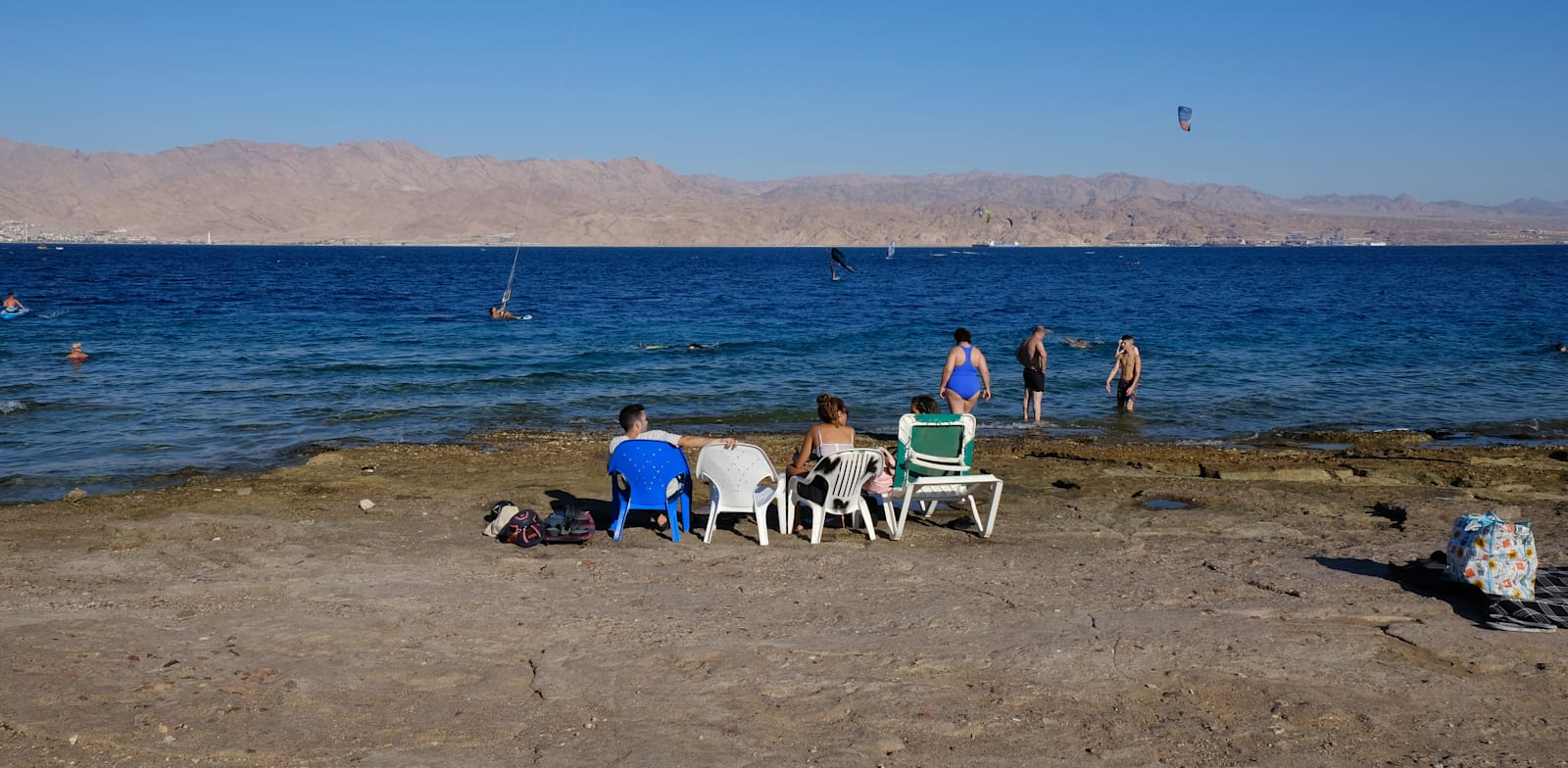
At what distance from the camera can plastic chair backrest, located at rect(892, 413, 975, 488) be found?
9258 mm

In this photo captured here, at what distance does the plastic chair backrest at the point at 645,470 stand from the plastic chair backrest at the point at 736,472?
1.01 ft

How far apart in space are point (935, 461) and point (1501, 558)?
398 cm

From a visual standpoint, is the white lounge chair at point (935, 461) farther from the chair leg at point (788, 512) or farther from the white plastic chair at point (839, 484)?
the chair leg at point (788, 512)

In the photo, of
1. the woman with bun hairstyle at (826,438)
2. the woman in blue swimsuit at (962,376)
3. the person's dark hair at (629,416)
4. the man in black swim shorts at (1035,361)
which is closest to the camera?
the person's dark hair at (629,416)

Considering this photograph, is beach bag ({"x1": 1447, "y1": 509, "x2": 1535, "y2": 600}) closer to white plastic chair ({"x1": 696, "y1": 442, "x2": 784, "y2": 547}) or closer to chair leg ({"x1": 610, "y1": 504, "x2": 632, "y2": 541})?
white plastic chair ({"x1": 696, "y1": 442, "x2": 784, "y2": 547})

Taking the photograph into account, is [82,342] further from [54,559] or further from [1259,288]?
[1259,288]

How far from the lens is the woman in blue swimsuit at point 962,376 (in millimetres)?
13570

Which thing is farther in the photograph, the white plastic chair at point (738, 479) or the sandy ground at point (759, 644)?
the white plastic chair at point (738, 479)

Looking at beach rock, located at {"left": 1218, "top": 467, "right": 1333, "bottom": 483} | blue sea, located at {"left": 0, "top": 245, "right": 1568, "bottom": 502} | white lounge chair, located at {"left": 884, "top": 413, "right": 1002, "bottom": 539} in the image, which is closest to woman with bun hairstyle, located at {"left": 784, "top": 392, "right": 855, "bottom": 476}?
white lounge chair, located at {"left": 884, "top": 413, "right": 1002, "bottom": 539}

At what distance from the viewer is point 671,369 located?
2375 centimetres

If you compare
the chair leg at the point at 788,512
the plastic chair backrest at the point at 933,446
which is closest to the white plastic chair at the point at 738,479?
the chair leg at the point at 788,512

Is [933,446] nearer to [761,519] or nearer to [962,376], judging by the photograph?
[761,519]

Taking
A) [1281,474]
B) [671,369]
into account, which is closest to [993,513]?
[1281,474]

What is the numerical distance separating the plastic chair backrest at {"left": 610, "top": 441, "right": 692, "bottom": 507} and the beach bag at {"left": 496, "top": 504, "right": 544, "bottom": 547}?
2.25 feet
